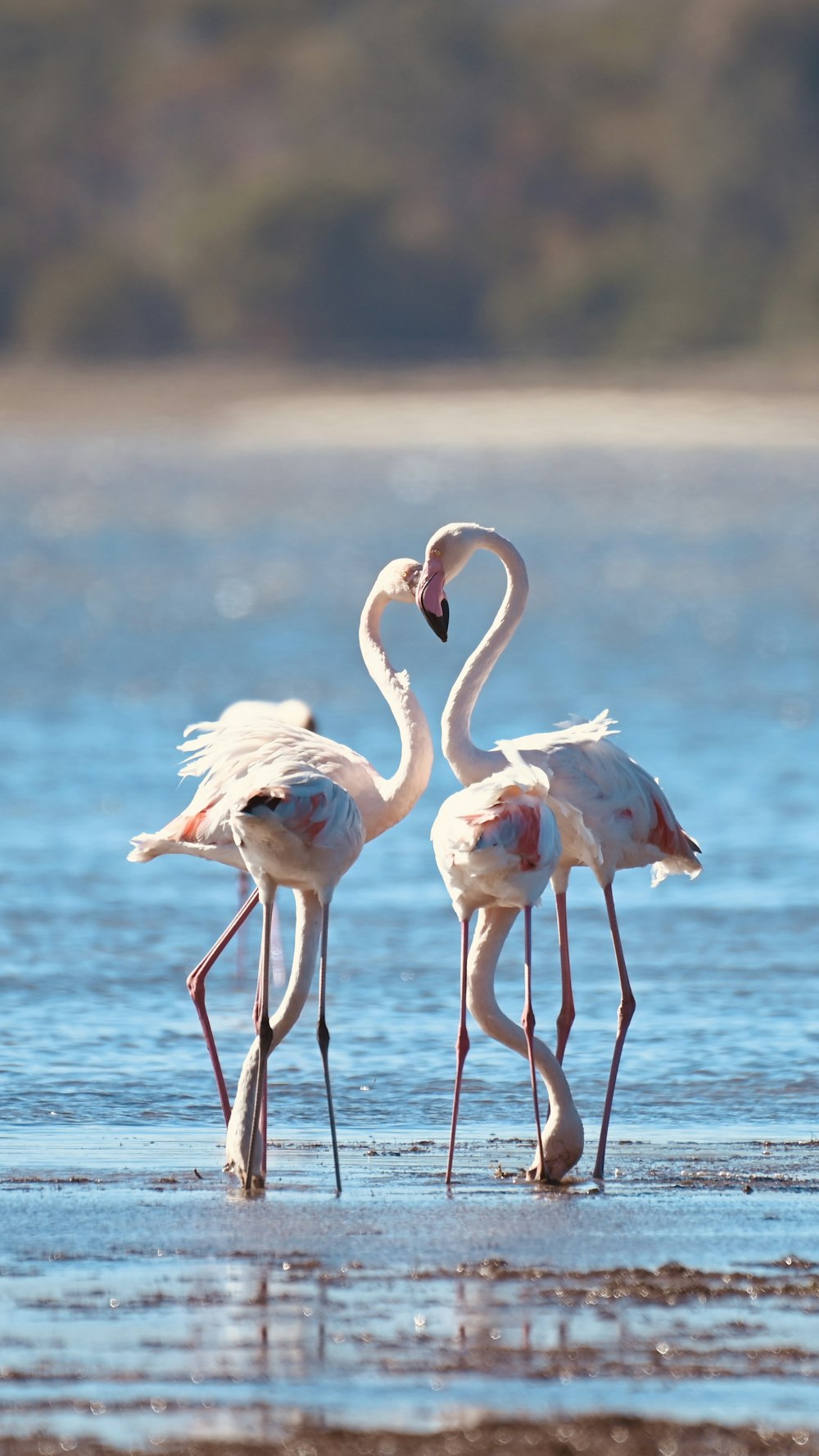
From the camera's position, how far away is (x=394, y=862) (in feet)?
38.9

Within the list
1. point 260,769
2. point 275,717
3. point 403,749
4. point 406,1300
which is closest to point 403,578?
point 403,749

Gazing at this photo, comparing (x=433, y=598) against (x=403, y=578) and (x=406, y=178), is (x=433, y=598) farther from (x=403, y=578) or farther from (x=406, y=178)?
(x=406, y=178)

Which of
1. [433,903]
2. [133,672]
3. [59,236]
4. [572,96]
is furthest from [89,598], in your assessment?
[572,96]

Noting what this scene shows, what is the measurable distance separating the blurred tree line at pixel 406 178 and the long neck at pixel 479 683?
43937mm

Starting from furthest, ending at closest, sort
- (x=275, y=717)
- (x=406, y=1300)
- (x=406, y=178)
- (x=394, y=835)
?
(x=406, y=178) < (x=394, y=835) < (x=275, y=717) < (x=406, y=1300)

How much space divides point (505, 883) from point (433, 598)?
1.01 meters

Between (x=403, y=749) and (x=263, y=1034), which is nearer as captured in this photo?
(x=263, y=1034)

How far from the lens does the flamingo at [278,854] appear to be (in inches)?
247

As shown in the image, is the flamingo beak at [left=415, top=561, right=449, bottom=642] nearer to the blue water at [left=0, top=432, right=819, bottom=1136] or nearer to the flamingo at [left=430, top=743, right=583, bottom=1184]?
the flamingo at [left=430, top=743, right=583, bottom=1184]

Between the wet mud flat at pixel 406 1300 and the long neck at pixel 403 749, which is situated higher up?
the long neck at pixel 403 749

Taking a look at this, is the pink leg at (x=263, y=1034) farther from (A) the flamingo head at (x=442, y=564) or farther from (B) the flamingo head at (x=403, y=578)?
(B) the flamingo head at (x=403, y=578)

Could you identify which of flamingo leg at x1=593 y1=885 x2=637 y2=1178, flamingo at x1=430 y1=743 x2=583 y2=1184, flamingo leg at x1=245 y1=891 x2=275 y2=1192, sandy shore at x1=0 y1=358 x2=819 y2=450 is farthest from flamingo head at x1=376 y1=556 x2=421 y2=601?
sandy shore at x1=0 y1=358 x2=819 y2=450

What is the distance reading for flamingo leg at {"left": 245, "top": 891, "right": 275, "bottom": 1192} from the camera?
6293mm

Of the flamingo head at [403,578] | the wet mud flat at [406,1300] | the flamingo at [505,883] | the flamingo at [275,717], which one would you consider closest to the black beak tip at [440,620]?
the flamingo head at [403,578]
